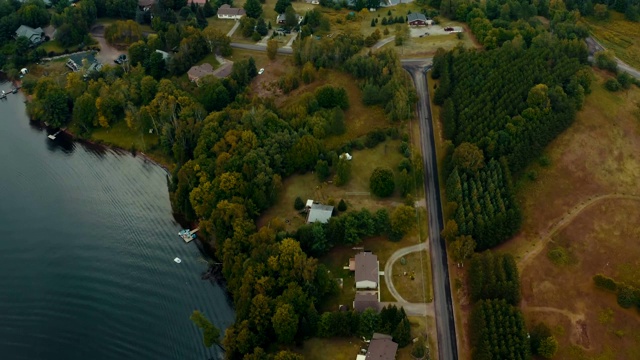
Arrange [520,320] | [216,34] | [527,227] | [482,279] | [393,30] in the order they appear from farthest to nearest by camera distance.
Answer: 1. [393,30]
2. [216,34]
3. [527,227]
4. [482,279]
5. [520,320]

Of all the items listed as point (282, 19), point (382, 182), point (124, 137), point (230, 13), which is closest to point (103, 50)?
point (230, 13)

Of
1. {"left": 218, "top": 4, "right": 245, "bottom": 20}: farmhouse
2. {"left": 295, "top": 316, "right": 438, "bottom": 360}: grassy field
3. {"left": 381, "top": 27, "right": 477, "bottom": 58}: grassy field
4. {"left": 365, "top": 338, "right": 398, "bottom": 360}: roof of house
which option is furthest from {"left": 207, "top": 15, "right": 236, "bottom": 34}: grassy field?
{"left": 365, "top": 338, "right": 398, "bottom": 360}: roof of house

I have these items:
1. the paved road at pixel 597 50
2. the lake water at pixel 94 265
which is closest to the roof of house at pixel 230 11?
the lake water at pixel 94 265

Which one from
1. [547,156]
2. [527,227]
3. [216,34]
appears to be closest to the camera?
[527,227]

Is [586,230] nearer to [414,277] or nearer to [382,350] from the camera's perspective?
[414,277]

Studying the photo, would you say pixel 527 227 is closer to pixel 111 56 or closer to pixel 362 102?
pixel 362 102

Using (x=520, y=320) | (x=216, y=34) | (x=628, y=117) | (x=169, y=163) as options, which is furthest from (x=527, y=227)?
(x=216, y=34)

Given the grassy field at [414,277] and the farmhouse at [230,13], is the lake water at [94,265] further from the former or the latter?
the farmhouse at [230,13]

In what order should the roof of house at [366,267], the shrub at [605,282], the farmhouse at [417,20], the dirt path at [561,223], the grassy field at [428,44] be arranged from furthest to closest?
the farmhouse at [417,20]
the grassy field at [428,44]
the dirt path at [561,223]
the roof of house at [366,267]
the shrub at [605,282]
